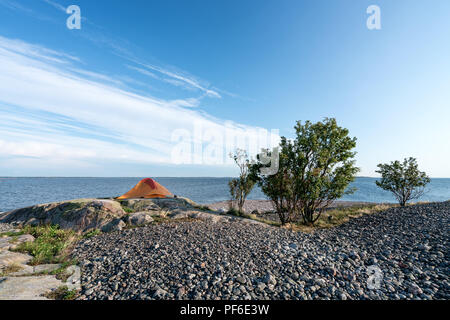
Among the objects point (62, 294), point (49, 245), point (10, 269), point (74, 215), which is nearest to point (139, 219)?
point (49, 245)

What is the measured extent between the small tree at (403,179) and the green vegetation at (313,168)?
11.3 meters

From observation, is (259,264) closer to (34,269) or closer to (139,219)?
(34,269)

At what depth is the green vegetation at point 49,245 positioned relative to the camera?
24.8ft

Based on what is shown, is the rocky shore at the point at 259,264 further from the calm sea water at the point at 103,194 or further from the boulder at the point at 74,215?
the calm sea water at the point at 103,194

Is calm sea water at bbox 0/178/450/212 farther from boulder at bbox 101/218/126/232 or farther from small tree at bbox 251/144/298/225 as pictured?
boulder at bbox 101/218/126/232

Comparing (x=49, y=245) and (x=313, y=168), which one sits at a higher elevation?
(x=313, y=168)

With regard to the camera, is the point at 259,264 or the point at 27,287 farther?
the point at 259,264

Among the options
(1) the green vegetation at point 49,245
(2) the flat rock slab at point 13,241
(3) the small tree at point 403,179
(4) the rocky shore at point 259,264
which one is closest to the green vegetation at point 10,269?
(1) the green vegetation at point 49,245

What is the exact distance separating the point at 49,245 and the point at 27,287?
15.5ft

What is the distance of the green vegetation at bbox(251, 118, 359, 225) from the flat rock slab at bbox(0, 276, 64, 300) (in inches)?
506

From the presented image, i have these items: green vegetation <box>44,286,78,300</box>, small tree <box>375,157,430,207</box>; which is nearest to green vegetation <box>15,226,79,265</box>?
green vegetation <box>44,286,78,300</box>

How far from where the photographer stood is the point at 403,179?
67.5ft

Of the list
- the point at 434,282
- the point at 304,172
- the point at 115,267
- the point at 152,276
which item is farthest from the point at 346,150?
the point at 115,267
